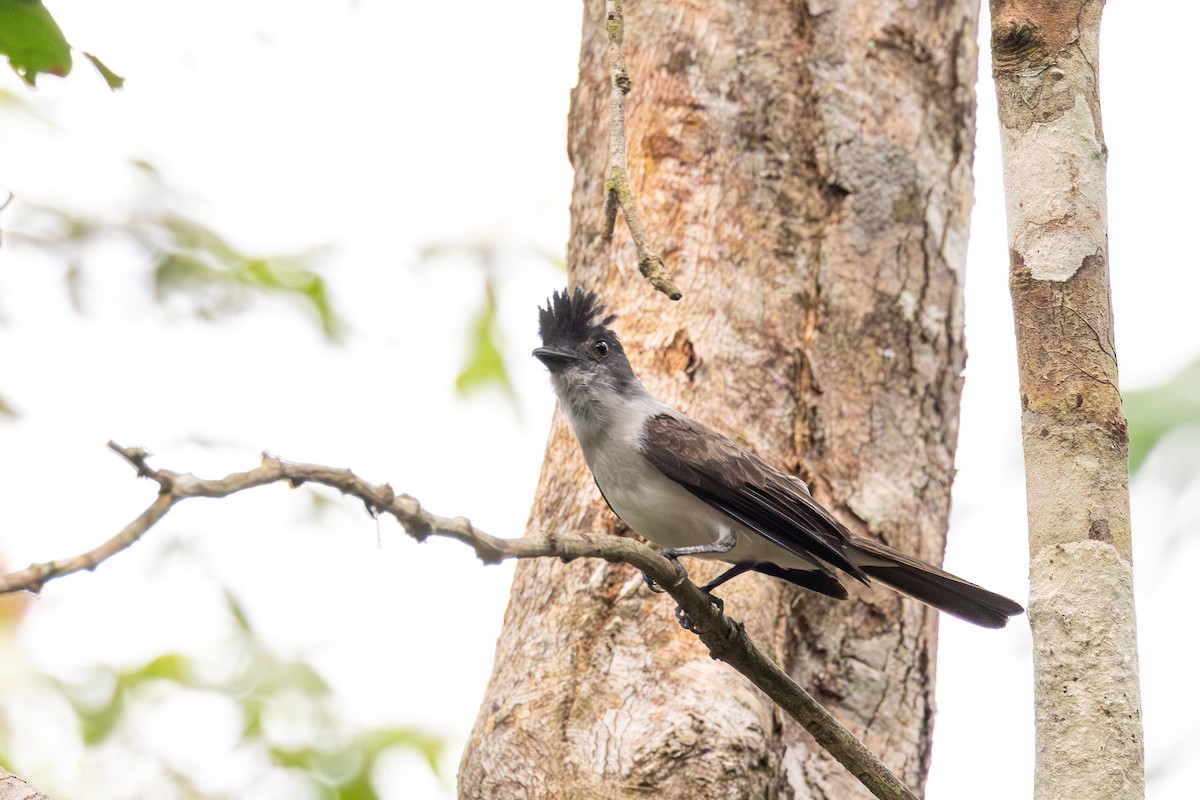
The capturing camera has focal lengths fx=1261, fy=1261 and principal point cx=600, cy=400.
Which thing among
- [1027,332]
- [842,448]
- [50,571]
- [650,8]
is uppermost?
[650,8]

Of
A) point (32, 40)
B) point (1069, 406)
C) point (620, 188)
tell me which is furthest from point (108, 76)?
point (1069, 406)

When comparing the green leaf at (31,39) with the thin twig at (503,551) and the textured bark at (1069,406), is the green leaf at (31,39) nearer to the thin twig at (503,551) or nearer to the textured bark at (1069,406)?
the thin twig at (503,551)

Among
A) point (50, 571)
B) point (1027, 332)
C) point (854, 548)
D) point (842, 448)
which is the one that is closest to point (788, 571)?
point (854, 548)

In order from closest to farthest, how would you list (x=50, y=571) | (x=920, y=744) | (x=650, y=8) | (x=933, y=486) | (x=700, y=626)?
(x=50, y=571) < (x=700, y=626) < (x=920, y=744) < (x=933, y=486) < (x=650, y=8)

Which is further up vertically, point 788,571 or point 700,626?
point 788,571

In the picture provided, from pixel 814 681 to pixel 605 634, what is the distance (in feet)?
2.33

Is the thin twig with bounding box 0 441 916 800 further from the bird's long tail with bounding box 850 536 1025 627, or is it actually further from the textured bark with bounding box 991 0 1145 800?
the bird's long tail with bounding box 850 536 1025 627

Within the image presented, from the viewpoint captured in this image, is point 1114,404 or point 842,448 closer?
point 1114,404

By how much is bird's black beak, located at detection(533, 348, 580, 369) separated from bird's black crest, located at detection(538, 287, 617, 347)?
0.15ft

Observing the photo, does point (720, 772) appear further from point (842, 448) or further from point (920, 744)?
point (842, 448)

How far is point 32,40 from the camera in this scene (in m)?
2.31

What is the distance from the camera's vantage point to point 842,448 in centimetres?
412

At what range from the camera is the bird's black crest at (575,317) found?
4.13m

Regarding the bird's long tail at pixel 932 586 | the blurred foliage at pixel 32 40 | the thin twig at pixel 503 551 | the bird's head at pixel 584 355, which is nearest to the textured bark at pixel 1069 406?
the thin twig at pixel 503 551
